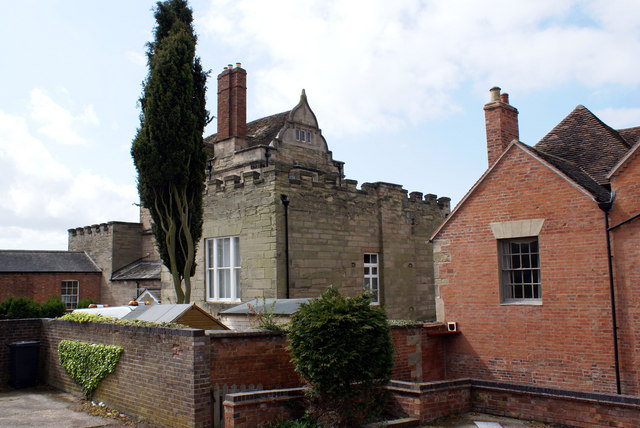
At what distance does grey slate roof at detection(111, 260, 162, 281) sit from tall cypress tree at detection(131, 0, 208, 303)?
10258mm

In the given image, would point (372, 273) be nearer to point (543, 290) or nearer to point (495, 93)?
point (495, 93)

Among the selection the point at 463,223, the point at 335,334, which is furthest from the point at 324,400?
the point at 463,223

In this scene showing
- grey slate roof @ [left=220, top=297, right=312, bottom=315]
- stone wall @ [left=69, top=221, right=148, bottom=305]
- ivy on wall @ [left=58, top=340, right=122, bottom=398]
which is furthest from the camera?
stone wall @ [left=69, top=221, right=148, bottom=305]

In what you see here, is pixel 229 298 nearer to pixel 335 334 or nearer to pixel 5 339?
pixel 5 339

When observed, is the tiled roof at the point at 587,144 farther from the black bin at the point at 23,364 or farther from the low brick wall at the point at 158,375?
the black bin at the point at 23,364

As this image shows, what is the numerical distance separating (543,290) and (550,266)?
58 cm

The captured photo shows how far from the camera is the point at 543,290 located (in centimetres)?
1241

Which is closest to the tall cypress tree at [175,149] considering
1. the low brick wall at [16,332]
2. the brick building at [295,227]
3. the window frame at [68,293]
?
the brick building at [295,227]

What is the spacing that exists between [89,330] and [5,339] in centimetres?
351

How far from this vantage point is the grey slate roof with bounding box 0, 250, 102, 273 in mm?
29344

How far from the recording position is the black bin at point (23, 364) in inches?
519

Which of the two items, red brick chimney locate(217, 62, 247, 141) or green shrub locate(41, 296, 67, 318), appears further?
red brick chimney locate(217, 62, 247, 141)

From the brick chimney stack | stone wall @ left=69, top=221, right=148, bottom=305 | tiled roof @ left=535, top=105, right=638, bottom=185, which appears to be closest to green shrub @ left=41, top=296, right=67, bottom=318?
stone wall @ left=69, top=221, right=148, bottom=305

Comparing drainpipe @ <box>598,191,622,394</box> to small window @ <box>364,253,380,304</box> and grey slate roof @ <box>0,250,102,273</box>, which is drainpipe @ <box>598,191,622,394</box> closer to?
small window @ <box>364,253,380,304</box>
